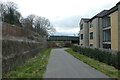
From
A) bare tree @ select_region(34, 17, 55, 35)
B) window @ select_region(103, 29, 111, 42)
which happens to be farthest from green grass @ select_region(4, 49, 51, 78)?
bare tree @ select_region(34, 17, 55, 35)

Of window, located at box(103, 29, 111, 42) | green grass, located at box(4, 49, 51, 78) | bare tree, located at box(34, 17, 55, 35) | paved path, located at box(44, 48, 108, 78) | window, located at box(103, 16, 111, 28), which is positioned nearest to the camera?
green grass, located at box(4, 49, 51, 78)

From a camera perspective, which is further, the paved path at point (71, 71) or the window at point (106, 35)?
the window at point (106, 35)

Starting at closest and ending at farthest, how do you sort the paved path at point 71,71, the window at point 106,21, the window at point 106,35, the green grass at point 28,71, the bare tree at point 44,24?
the green grass at point 28,71
the paved path at point 71,71
the window at point 106,35
the window at point 106,21
the bare tree at point 44,24

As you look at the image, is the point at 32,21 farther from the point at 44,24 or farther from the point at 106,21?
the point at 106,21

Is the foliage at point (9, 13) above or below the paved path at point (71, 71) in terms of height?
above

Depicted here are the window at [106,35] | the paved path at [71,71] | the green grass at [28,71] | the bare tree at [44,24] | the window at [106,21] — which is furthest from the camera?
the bare tree at [44,24]

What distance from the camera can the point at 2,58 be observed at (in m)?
11.4

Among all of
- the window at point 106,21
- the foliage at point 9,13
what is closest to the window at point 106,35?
the window at point 106,21

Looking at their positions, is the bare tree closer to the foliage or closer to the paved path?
the foliage

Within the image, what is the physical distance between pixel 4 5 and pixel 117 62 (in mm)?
56247

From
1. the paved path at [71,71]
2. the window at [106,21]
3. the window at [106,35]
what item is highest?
the window at [106,21]

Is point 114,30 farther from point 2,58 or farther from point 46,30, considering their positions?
point 46,30

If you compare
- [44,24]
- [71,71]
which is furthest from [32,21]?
[71,71]

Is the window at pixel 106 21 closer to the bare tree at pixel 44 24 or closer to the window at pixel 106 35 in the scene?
the window at pixel 106 35
